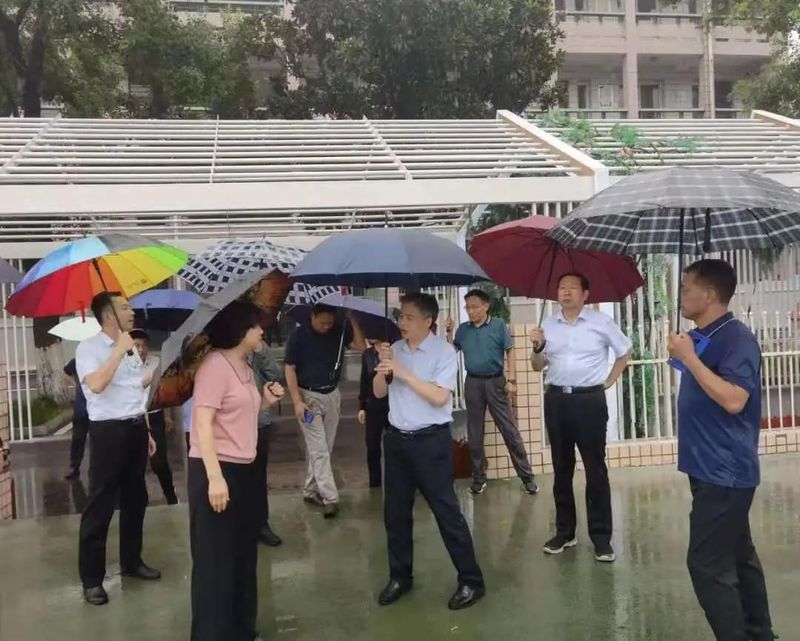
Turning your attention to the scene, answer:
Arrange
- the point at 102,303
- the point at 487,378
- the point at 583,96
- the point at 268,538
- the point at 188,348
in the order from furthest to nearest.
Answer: the point at 583,96
the point at 487,378
the point at 268,538
the point at 102,303
the point at 188,348

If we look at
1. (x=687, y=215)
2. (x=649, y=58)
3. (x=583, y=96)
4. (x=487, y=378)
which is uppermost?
(x=649, y=58)

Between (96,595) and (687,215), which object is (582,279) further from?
(96,595)

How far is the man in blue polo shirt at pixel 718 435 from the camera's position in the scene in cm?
291

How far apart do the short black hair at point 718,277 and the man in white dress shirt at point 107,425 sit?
8.76 feet

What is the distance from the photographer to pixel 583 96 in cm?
2430

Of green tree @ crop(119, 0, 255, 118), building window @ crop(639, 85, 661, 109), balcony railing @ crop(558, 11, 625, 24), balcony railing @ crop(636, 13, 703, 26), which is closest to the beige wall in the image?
green tree @ crop(119, 0, 255, 118)

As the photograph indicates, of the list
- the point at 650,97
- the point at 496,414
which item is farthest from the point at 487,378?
the point at 650,97

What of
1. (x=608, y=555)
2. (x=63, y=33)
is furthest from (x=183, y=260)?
(x=63, y=33)

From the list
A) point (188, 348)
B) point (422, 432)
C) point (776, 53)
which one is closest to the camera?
point (188, 348)

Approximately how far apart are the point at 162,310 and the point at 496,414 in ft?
8.62

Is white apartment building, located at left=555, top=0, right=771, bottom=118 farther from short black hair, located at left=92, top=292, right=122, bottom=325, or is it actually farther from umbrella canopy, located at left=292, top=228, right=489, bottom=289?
short black hair, located at left=92, top=292, right=122, bottom=325

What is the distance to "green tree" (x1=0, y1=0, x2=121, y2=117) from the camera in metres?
12.7

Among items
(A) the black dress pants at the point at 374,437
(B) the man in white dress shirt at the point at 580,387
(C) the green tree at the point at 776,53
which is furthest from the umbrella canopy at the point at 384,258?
(C) the green tree at the point at 776,53

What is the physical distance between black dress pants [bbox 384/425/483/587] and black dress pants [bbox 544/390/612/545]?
0.86 m
